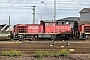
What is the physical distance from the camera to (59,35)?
1678 inches

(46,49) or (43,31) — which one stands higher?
(43,31)

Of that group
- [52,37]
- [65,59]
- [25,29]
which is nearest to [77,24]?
[52,37]

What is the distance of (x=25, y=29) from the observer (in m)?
43.8

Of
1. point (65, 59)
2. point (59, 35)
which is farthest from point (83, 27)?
point (65, 59)

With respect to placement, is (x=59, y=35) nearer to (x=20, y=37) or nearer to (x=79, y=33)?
(x=79, y=33)

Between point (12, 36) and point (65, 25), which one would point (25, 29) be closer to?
point (12, 36)

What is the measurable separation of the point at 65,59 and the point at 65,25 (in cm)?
3031

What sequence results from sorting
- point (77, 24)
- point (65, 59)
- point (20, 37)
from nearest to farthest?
1. point (65, 59)
2. point (20, 37)
3. point (77, 24)

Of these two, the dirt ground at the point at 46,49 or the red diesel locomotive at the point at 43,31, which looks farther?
the red diesel locomotive at the point at 43,31

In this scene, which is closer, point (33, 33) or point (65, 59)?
point (65, 59)

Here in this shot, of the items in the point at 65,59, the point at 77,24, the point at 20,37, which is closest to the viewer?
the point at 65,59

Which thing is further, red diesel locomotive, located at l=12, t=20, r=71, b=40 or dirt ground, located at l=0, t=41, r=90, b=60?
red diesel locomotive, located at l=12, t=20, r=71, b=40

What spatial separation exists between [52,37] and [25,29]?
494 cm

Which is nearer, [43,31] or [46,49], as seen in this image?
[46,49]
